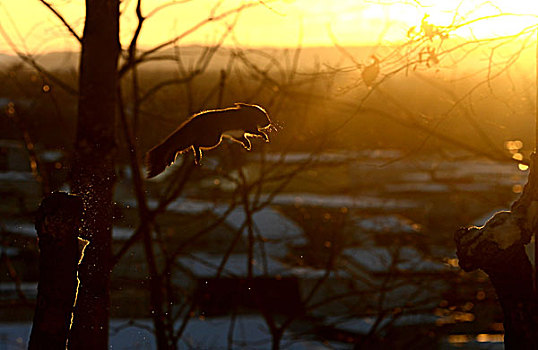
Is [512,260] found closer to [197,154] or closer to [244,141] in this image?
[244,141]

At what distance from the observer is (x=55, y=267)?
265cm

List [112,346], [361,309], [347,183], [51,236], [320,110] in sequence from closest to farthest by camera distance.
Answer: [51,236] < [320,110] < [112,346] < [361,309] < [347,183]

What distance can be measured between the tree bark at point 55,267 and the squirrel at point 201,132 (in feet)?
1.62

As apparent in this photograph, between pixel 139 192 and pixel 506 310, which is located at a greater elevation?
pixel 139 192

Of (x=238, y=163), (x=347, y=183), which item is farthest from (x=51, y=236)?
(x=347, y=183)

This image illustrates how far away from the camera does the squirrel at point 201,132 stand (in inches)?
122

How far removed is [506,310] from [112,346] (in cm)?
704

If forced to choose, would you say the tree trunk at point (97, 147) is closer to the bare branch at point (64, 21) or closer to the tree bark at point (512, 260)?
the bare branch at point (64, 21)

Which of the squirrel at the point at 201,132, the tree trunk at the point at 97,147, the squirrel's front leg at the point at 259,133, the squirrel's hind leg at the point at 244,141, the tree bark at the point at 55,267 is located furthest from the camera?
the tree trunk at the point at 97,147

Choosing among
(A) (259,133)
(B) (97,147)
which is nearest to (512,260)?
(A) (259,133)

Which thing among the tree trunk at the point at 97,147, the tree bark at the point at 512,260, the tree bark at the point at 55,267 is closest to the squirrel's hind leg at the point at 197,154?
the tree bark at the point at 55,267

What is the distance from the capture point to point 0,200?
80.8 ft

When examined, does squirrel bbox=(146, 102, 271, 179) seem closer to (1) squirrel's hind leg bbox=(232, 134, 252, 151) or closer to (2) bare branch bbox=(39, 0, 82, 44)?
(1) squirrel's hind leg bbox=(232, 134, 252, 151)

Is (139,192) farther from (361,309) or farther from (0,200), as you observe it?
(0,200)
